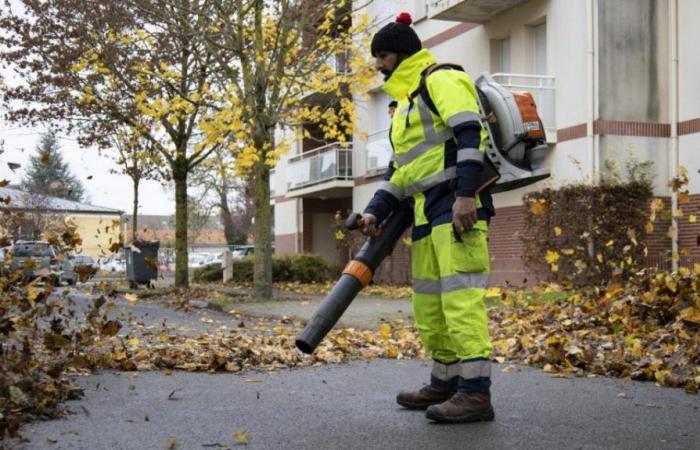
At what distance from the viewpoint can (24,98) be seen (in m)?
24.0

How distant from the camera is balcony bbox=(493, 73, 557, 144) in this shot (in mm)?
19203

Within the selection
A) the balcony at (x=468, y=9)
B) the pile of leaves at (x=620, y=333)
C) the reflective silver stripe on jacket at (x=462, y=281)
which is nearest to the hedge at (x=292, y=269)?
the balcony at (x=468, y=9)

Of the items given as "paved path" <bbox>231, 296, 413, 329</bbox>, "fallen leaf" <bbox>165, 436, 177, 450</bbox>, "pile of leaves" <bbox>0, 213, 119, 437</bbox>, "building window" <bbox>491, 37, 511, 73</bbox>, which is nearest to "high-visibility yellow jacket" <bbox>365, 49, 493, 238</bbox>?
"fallen leaf" <bbox>165, 436, 177, 450</bbox>

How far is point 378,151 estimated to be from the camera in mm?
26750

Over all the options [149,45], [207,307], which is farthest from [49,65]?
[207,307]

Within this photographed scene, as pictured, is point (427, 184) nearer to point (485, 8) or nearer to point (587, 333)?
point (587, 333)

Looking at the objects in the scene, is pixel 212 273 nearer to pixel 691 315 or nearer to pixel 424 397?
pixel 691 315

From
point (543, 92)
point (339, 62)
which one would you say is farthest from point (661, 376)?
point (339, 62)

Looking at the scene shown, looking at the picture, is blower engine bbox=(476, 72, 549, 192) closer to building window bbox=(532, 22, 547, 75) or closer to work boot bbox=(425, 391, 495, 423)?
work boot bbox=(425, 391, 495, 423)

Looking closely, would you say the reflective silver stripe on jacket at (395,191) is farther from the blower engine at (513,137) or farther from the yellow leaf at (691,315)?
the yellow leaf at (691,315)

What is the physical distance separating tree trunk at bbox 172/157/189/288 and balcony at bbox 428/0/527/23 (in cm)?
724

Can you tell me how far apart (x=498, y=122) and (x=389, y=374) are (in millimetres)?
2608

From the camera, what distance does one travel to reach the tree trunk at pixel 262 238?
17625mm

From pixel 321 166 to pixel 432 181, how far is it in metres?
24.8
